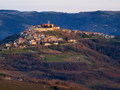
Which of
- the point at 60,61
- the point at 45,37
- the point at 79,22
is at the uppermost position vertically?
the point at 45,37

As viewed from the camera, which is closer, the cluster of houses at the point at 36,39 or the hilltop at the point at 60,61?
the hilltop at the point at 60,61

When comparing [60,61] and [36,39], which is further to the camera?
[36,39]

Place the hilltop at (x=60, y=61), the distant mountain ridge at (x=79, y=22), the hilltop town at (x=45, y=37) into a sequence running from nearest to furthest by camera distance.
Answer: the hilltop at (x=60, y=61), the hilltop town at (x=45, y=37), the distant mountain ridge at (x=79, y=22)

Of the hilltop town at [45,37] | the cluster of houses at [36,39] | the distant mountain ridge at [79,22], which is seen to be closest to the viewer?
the cluster of houses at [36,39]

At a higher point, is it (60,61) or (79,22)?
(60,61)

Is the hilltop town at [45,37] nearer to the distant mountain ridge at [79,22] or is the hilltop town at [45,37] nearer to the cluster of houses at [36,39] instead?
the cluster of houses at [36,39]

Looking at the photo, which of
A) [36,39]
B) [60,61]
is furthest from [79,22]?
[60,61]

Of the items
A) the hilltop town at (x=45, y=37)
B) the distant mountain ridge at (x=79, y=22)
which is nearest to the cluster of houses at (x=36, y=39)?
the hilltop town at (x=45, y=37)

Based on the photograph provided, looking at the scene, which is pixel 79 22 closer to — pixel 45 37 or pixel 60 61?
pixel 45 37

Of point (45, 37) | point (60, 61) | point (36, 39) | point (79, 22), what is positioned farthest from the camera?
point (79, 22)
